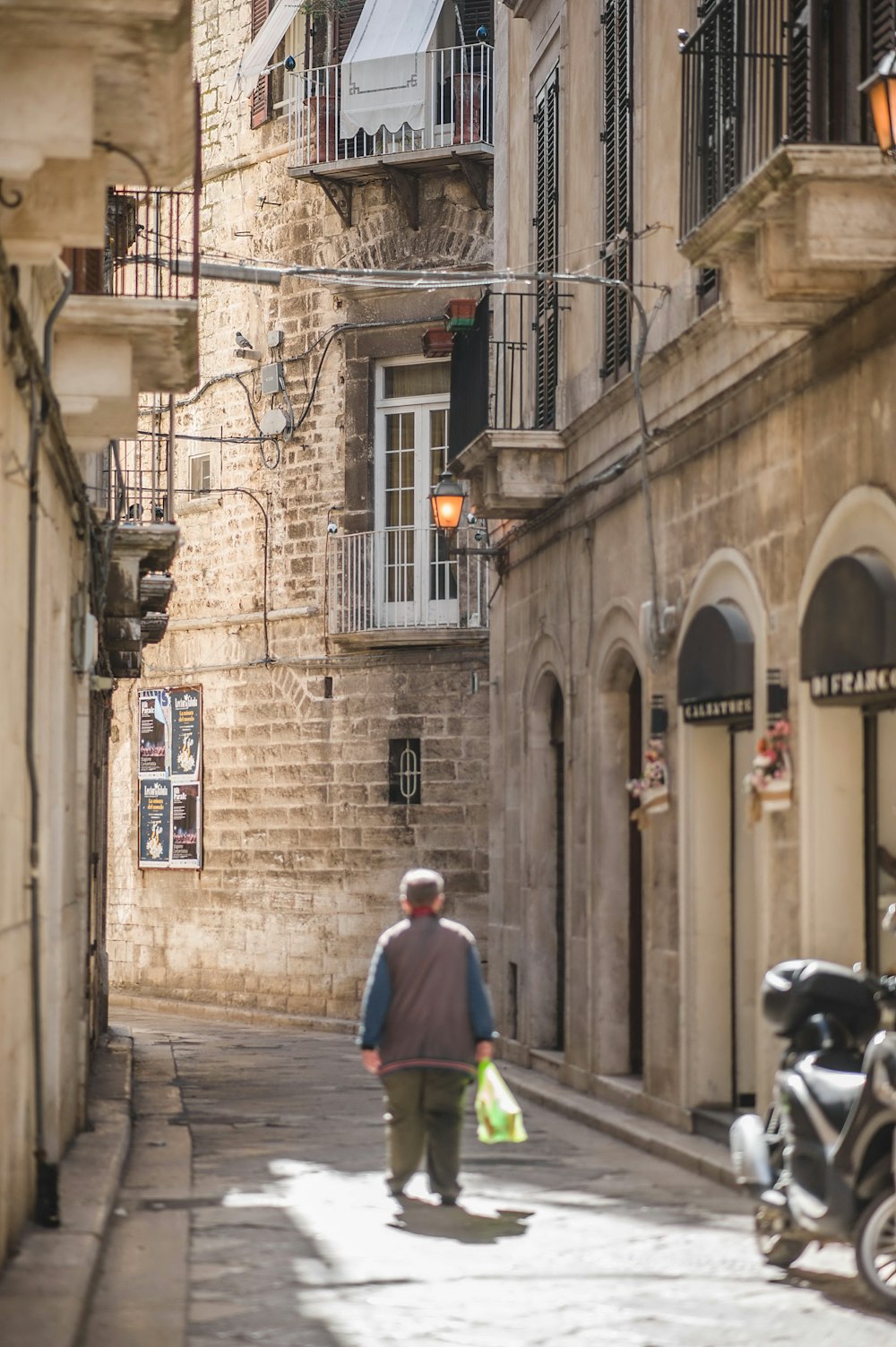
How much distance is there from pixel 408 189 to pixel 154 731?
8001 millimetres

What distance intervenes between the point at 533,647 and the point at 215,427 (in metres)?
9.80

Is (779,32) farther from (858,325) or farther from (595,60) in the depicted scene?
(595,60)

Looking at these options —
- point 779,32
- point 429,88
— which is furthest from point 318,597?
point 779,32

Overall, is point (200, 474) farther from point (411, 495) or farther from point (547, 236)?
point (547, 236)

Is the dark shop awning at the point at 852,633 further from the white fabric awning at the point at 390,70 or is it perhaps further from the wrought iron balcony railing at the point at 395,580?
the white fabric awning at the point at 390,70

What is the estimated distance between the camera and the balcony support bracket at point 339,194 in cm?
2523

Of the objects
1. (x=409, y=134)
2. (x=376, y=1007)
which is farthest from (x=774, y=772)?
(x=409, y=134)

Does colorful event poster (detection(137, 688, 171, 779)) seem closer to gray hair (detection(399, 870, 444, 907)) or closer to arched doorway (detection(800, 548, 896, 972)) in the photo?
gray hair (detection(399, 870, 444, 907))

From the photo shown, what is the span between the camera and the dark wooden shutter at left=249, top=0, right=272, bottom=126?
26594 millimetres

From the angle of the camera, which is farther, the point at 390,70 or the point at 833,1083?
the point at 390,70

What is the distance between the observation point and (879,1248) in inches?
295

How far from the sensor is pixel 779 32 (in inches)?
435

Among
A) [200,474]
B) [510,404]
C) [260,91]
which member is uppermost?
[260,91]

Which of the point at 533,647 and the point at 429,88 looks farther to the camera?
the point at 429,88
